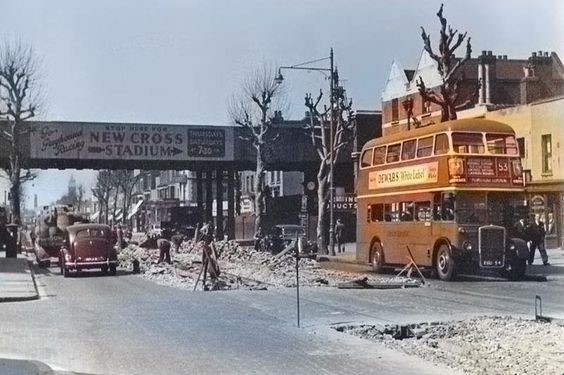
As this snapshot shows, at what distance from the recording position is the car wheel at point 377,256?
26466 millimetres

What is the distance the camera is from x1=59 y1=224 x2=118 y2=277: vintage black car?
26.6 meters

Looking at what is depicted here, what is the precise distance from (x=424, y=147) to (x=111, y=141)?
73.0 feet

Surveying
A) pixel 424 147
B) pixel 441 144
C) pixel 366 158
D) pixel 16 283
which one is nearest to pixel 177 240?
pixel 366 158

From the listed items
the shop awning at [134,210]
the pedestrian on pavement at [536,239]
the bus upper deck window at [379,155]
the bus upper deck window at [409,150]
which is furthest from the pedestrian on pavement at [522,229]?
the shop awning at [134,210]

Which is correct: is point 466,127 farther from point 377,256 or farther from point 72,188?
point 72,188

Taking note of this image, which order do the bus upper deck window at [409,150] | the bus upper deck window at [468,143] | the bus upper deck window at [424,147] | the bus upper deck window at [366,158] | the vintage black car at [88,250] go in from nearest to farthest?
1. the bus upper deck window at [468,143]
2. the bus upper deck window at [424,147]
3. the bus upper deck window at [409,150]
4. the vintage black car at [88,250]
5. the bus upper deck window at [366,158]

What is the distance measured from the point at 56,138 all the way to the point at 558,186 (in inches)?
943

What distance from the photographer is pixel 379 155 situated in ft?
86.5

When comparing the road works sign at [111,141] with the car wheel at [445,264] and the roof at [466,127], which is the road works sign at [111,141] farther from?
the car wheel at [445,264]

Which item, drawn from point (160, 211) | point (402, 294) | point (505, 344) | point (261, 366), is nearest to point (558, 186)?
point (402, 294)

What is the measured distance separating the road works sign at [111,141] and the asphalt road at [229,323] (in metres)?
20.1

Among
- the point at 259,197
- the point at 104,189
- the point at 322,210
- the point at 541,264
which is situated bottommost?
the point at 541,264

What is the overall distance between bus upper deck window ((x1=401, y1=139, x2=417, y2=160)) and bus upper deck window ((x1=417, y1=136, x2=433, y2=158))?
0.87 feet

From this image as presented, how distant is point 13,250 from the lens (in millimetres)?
36125
